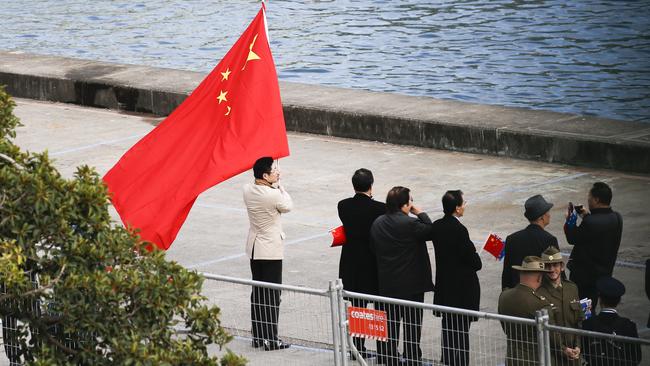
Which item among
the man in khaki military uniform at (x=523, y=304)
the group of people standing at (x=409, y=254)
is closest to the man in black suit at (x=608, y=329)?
the man in khaki military uniform at (x=523, y=304)

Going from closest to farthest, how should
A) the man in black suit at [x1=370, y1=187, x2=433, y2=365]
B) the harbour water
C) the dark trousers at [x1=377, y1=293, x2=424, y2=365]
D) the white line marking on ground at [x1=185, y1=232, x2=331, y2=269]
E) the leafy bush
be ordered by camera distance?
1. the leafy bush
2. the dark trousers at [x1=377, y1=293, x2=424, y2=365]
3. the man in black suit at [x1=370, y1=187, x2=433, y2=365]
4. the white line marking on ground at [x1=185, y1=232, x2=331, y2=269]
5. the harbour water

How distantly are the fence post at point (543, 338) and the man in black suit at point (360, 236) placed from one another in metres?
2.94

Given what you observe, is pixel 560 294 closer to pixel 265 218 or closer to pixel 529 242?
pixel 529 242

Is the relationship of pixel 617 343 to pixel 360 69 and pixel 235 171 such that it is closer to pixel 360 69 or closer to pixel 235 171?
pixel 235 171

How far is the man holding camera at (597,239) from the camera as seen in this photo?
1156 centimetres

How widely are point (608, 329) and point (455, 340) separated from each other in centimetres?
137

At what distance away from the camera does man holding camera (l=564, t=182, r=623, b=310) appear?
1156cm

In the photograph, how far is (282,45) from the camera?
37.2 m

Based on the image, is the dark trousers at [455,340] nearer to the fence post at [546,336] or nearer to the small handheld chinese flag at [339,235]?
the fence post at [546,336]

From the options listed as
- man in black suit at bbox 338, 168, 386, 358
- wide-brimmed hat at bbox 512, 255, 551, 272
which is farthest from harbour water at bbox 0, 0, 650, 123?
wide-brimmed hat at bbox 512, 255, 551, 272

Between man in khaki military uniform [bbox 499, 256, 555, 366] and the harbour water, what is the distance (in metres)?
17.8

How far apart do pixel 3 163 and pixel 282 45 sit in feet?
98.0

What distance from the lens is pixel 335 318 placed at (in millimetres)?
10195

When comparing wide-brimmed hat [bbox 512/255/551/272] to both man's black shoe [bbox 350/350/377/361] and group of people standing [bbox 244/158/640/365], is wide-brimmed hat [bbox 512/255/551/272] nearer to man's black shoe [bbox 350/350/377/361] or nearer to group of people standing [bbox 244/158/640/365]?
group of people standing [bbox 244/158/640/365]
